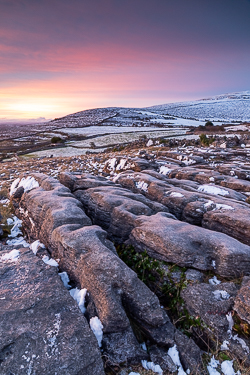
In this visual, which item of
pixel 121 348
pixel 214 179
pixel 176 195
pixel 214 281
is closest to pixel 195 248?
pixel 214 281

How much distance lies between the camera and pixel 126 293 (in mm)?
7395

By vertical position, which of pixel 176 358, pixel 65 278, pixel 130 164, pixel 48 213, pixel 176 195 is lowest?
pixel 176 358

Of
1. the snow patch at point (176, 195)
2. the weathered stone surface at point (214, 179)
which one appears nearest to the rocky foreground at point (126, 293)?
the snow patch at point (176, 195)

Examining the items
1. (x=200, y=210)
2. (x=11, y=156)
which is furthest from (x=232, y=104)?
(x=200, y=210)

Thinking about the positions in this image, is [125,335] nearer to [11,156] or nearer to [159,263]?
[159,263]

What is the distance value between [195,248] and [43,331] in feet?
22.9

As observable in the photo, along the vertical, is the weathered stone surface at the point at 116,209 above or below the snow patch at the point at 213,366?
above

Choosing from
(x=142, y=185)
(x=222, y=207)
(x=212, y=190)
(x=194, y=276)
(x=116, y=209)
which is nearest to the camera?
(x=194, y=276)

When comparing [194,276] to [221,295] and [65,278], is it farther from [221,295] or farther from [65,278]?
[65,278]

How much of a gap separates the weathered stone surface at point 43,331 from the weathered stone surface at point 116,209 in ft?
16.8

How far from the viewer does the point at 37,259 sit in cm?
947

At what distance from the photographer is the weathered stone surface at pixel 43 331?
539 cm

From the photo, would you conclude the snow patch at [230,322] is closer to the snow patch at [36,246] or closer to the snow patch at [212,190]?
the snow patch at [36,246]

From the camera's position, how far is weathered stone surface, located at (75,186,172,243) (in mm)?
12406
